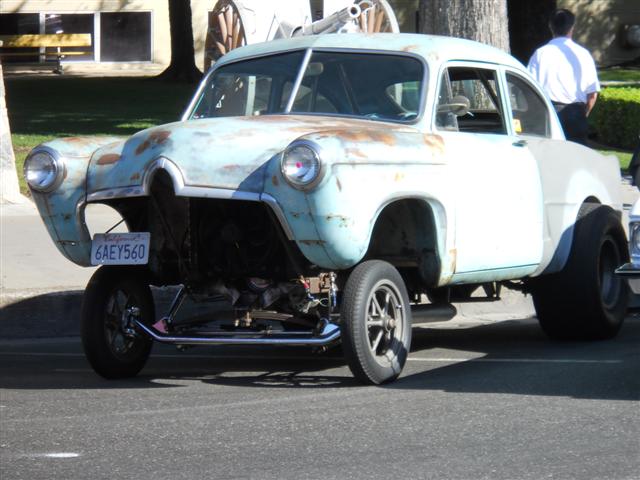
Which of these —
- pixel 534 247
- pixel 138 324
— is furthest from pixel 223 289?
pixel 534 247

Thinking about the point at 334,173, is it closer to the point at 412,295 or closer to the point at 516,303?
the point at 412,295

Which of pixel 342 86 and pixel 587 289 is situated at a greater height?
pixel 342 86

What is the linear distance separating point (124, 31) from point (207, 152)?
36.4 m

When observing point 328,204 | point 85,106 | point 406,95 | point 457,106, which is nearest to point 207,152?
point 328,204

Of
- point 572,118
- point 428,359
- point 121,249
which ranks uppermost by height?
point 572,118

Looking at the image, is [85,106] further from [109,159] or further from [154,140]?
[154,140]

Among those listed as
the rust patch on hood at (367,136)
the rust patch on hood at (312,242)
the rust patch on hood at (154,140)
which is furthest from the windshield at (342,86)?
the rust patch on hood at (312,242)

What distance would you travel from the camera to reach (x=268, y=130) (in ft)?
23.4

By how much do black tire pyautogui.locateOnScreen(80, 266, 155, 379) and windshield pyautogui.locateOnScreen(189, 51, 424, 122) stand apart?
1338mm

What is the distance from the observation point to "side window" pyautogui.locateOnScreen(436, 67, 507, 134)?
320 inches

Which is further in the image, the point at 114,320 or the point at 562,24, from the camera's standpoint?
A: the point at 562,24

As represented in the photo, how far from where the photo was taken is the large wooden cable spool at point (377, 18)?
11859mm

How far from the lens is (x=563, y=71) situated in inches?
469

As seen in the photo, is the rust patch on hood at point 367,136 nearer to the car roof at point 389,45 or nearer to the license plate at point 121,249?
the car roof at point 389,45
